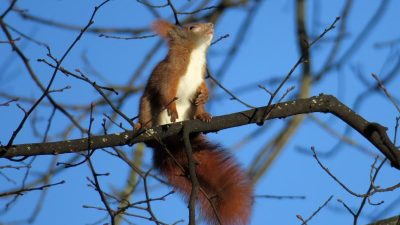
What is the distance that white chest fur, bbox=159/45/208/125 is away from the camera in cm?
470

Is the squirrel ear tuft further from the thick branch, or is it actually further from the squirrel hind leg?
the thick branch

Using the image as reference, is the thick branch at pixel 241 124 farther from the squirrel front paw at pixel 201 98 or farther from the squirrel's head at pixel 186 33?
the squirrel's head at pixel 186 33

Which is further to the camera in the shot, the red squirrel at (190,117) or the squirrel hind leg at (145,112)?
the squirrel hind leg at (145,112)

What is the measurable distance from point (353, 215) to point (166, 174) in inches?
68.8

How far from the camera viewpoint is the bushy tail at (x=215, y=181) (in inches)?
157

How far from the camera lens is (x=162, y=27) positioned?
5.19m

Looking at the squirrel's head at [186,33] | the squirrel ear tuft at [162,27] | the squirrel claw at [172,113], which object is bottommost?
the squirrel claw at [172,113]

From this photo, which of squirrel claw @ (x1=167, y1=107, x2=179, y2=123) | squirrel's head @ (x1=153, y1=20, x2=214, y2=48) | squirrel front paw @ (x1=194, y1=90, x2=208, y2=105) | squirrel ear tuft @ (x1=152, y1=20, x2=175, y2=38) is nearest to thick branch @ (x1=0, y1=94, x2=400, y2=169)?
squirrel claw @ (x1=167, y1=107, x2=179, y2=123)

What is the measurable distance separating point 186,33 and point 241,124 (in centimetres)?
149

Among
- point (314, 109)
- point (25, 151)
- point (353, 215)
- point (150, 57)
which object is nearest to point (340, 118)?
point (314, 109)

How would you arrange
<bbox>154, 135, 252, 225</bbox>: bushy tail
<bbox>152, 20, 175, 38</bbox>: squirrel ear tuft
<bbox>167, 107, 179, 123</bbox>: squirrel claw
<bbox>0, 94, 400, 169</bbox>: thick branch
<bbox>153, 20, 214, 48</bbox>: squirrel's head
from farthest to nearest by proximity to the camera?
1. <bbox>152, 20, 175, 38</bbox>: squirrel ear tuft
2. <bbox>153, 20, 214, 48</bbox>: squirrel's head
3. <bbox>167, 107, 179, 123</bbox>: squirrel claw
4. <bbox>154, 135, 252, 225</bbox>: bushy tail
5. <bbox>0, 94, 400, 169</bbox>: thick branch

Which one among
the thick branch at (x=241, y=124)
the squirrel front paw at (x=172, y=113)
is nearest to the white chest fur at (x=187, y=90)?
the squirrel front paw at (x=172, y=113)

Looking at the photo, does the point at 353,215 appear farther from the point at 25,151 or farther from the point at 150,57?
the point at 150,57

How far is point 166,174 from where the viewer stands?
181 inches
